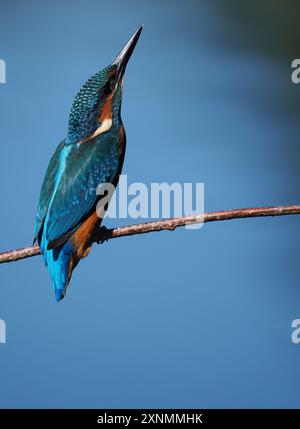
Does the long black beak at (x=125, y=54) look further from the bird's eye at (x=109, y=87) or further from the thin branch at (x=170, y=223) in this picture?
the thin branch at (x=170, y=223)

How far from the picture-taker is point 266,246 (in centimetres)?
251

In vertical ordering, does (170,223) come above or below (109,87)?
below

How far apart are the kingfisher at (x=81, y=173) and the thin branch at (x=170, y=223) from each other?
40mm

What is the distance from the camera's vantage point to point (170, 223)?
2.20 metres

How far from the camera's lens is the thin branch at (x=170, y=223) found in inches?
86.8

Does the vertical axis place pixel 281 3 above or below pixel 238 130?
above

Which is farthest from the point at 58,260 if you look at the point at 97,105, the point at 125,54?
the point at 125,54

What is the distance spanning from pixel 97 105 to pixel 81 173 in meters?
0.20

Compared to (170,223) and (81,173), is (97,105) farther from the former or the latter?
(170,223)

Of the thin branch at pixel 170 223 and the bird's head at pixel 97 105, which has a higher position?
the bird's head at pixel 97 105

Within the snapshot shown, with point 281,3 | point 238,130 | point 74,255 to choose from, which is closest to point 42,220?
point 74,255

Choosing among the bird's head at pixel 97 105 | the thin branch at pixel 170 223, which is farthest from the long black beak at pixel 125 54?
the thin branch at pixel 170 223

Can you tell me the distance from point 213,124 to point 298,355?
731mm
